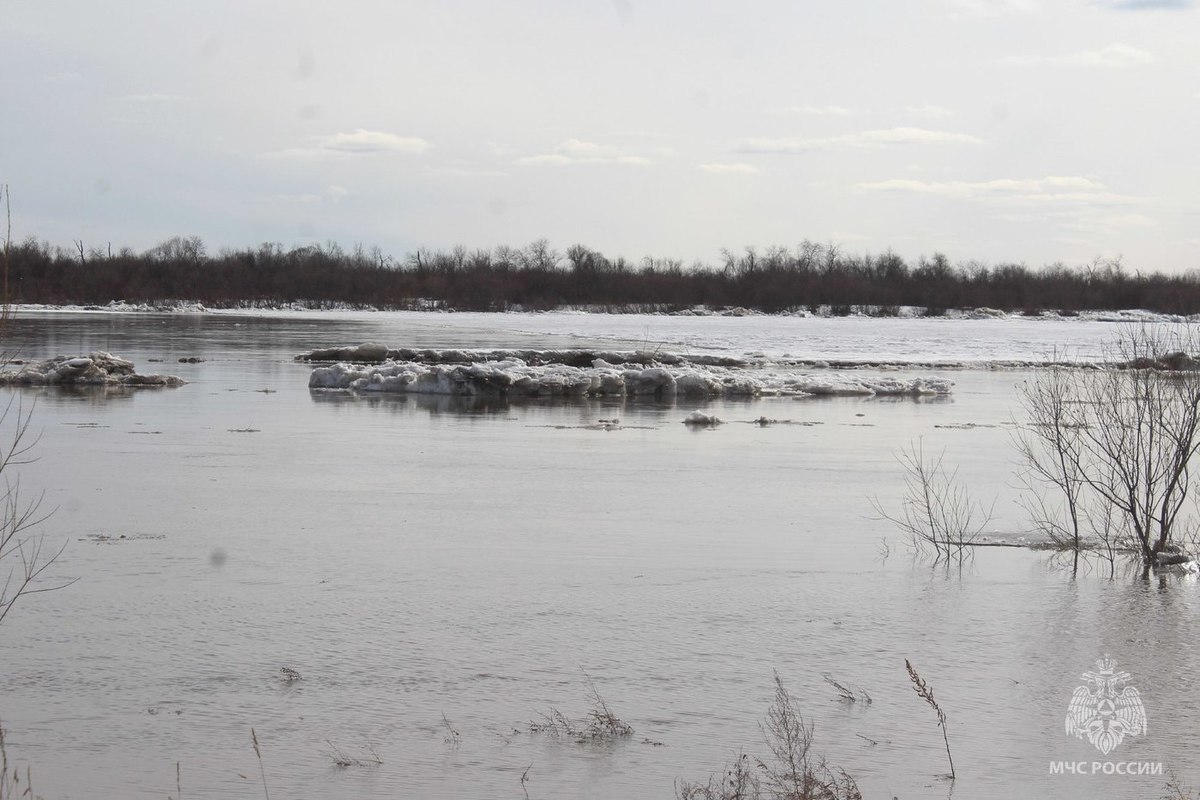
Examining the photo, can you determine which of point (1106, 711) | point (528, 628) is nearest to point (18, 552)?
point (528, 628)

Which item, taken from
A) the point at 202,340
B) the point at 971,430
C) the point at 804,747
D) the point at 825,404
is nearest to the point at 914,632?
the point at 804,747

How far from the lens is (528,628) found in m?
7.14

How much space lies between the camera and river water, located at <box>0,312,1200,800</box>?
205 inches

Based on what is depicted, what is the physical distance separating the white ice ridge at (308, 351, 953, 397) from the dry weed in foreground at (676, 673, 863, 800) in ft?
60.4

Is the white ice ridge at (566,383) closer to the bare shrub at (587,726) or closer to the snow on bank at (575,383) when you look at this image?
the snow on bank at (575,383)

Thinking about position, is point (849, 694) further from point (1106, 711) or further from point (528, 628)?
point (528, 628)

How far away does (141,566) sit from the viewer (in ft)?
27.9

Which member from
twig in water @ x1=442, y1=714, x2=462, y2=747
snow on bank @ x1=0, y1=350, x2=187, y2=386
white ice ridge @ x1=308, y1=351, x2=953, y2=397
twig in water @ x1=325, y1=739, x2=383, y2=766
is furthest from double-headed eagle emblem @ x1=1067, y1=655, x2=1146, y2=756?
snow on bank @ x1=0, y1=350, x2=187, y2=386

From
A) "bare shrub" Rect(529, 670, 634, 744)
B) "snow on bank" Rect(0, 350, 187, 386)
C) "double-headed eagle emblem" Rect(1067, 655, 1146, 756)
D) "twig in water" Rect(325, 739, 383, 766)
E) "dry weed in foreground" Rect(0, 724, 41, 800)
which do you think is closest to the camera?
"dry weed in foreground" Rect(0, 724, 41, 800)

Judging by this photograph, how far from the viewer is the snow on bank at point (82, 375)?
23.1 m

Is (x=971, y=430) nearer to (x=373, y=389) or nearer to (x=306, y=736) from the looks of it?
(x=373, y=389)

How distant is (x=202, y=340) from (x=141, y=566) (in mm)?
36100

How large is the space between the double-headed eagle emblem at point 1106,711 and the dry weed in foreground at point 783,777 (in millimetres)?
1345

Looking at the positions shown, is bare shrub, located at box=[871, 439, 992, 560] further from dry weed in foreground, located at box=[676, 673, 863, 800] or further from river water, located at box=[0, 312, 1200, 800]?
dry weed in foreground, located at box=[676, 673, 863, 800]
